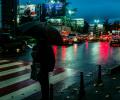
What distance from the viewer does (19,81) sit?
14602 millimetres

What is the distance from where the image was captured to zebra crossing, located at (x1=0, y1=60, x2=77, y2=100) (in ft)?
39.7

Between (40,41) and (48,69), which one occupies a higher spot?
(40,41)

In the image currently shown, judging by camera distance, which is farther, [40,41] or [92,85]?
[92,85]

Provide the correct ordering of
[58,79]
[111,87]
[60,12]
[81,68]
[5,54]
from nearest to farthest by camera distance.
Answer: [111,87] < [58,79] < [81,68] < [5,54] < [60,12]

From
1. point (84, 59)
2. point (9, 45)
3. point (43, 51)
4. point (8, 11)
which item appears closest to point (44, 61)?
point (43, 51)

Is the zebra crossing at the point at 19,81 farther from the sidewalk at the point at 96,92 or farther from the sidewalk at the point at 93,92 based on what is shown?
the sidewalk at the point at 96,92

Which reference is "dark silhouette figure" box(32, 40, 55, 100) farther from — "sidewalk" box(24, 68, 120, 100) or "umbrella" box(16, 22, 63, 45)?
"sidewalk" box(24, 68, 120, 100)

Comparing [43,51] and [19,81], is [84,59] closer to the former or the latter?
[19,81]

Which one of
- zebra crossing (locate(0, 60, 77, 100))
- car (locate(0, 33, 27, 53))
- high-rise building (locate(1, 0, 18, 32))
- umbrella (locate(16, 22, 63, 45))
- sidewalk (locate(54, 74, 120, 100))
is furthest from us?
high-rise building (locate(1, 0, 18, 32))

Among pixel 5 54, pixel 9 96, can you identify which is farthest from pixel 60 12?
pixel 9 96

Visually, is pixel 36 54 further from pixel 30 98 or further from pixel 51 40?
pixel 30 98

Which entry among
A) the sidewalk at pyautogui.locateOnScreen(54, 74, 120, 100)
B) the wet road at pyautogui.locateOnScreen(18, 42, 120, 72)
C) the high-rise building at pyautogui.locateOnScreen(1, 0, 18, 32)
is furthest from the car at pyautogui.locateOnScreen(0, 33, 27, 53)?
the high-rise building at pyautogui.locateOnScreen(1, 0, 18, 32)

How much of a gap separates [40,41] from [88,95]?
10.7ft

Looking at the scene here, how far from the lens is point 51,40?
8555 mm
